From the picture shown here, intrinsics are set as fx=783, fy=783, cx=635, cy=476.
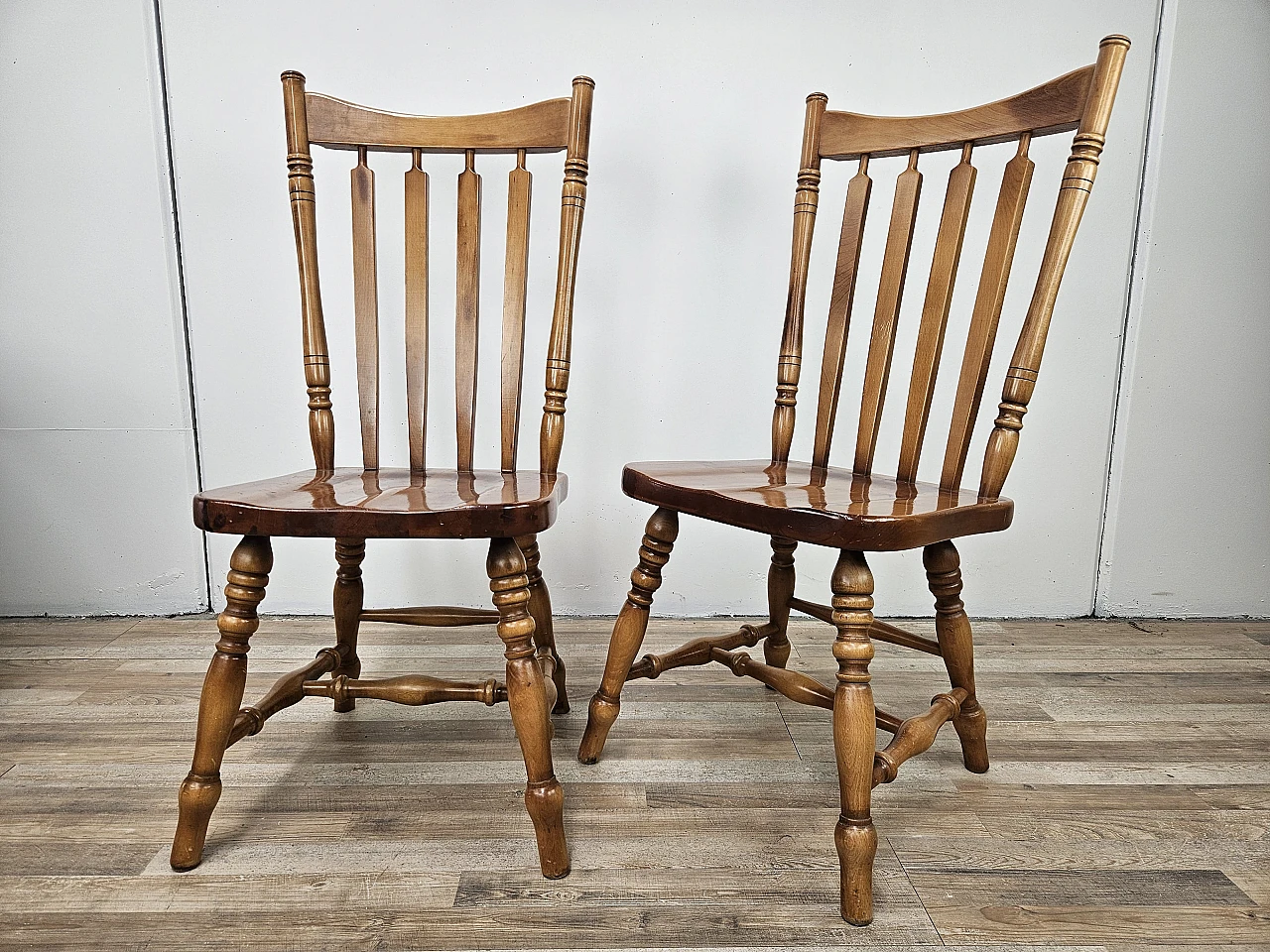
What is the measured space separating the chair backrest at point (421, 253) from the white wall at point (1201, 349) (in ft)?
5.28

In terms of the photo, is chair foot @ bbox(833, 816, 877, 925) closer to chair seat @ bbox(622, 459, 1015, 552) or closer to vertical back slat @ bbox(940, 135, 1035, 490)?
chair seat @ bbox(622, 459, 1015, 552)

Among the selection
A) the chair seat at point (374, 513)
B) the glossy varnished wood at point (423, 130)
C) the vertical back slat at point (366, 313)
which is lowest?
the chair seat at point (374, 513)

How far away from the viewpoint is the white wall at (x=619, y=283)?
1.91m

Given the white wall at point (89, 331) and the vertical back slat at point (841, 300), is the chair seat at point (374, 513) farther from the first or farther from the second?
the white wall at point (89, 331)

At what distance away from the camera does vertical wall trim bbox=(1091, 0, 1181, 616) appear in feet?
6.33

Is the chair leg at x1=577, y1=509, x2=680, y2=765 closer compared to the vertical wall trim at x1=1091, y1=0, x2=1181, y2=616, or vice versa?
the chair leg at x1=577, y1=509, x2=680, y2=765

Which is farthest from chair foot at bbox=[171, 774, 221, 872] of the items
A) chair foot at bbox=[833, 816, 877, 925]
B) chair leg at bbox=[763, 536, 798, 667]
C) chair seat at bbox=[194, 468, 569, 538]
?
chair leg at bbox=[763, 536, 798, 667]

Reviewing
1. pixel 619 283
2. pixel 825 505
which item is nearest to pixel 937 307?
pixel 825 505

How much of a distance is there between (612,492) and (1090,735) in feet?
Result: 3.93

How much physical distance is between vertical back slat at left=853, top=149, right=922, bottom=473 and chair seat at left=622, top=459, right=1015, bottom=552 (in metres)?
0.09

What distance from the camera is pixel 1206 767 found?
1.41 meters

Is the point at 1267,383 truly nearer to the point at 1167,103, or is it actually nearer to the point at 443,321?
the point at 1167,103

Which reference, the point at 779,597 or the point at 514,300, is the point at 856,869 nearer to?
the point at 779,597

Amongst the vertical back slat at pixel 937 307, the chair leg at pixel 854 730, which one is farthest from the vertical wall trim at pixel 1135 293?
the chair leg at pixel 854 730
